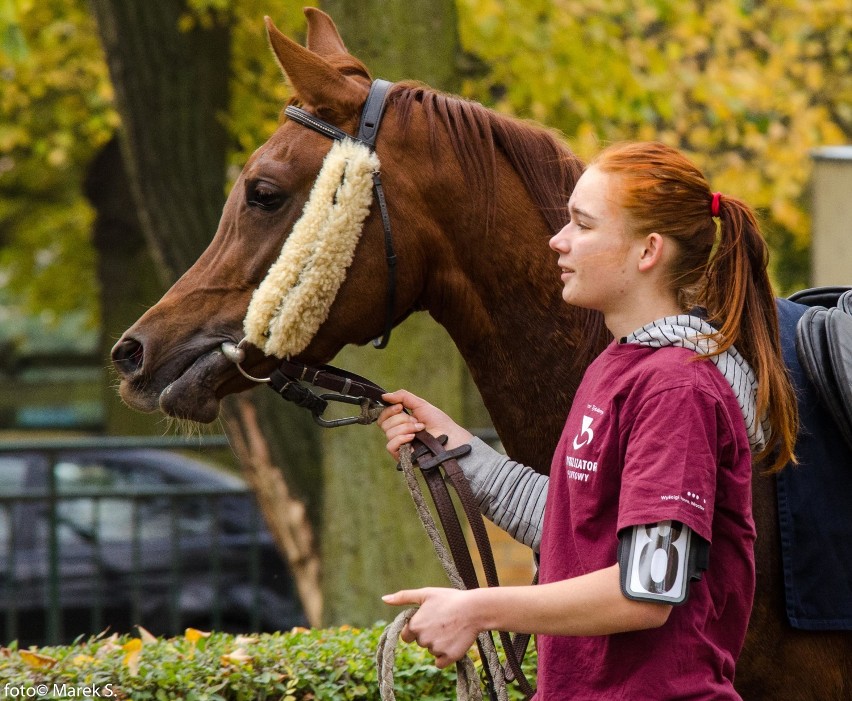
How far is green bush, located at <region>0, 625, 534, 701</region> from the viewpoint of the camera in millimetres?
2709

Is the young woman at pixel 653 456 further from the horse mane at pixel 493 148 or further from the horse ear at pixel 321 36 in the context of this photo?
the horse ear at pixel 321 36

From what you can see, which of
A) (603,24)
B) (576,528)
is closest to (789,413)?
(576,528)

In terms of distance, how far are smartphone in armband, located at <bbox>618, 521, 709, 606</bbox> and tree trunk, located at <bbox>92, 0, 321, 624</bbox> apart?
4.38 meters

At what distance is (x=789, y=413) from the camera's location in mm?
1938

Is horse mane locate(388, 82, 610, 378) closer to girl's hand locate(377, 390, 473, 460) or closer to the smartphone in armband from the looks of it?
girl's hand locate(377, 390, 473, 460)

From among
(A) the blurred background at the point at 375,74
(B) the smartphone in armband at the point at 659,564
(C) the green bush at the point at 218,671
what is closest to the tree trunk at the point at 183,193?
(A) the blurred background at the point at 375,74

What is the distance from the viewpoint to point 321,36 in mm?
2768

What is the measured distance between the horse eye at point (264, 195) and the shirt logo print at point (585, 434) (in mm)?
915

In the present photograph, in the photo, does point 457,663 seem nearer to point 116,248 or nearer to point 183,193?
point 183,193

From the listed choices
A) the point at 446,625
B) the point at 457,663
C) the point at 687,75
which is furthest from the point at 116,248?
the point at 446,625

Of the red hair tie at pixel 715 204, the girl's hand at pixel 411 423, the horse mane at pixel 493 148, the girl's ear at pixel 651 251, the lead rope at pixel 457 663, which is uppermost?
the horse mane at pixel 493 148


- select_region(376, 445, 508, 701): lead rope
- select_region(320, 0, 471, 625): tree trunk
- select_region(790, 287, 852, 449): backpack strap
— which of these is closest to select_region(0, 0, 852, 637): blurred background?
select_region(320, 0, 471, 625): tree trunk

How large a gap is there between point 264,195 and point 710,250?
985 mm

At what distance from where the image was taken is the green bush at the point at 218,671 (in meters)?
2.71
